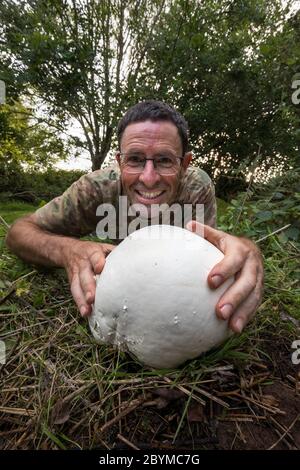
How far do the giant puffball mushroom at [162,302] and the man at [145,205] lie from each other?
6cm

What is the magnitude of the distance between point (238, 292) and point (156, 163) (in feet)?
3.33

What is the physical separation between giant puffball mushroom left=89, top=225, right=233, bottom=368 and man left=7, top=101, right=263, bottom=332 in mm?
56

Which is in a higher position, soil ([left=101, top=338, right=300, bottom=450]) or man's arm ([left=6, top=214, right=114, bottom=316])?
man's arm ([left=6, top=214, right=114, bottom=316])

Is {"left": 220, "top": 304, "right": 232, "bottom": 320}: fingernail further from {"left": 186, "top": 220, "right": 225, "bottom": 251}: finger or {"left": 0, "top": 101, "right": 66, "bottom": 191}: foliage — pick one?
{"left": 0, "top": 101, "right": 66, "bottom": 191}: foliage

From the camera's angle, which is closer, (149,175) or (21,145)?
(149,175)

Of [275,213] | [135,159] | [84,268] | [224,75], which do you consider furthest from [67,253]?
[224,75]

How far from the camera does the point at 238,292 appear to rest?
4.06 ft

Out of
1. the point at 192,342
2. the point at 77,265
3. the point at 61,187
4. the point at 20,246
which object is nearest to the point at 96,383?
the point at 192,342

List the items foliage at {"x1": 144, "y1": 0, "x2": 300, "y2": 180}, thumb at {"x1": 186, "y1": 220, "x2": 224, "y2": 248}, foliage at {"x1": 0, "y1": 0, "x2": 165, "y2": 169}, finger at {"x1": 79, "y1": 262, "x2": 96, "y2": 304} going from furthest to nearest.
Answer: foliage at {"x1": 144, "y1": 0, "x2": 300, "y2": 180} → foliage at {"x1": 0, "y1": 0, "x2": 165, "y2": 169} → thumb at {"x1": 186, "y1": 220, "x2": 224, "y2": 248} → finger at {"x1": 79, "y1": 262, "x2": 96, "y2": 304}

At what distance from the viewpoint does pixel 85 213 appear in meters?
2.42

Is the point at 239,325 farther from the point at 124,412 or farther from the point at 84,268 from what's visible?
the point at 84,268

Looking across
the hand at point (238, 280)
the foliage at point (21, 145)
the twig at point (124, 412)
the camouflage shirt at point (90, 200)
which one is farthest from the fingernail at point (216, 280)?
the foliage at point (21, 145)

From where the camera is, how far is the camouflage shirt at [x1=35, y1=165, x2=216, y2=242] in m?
2.34

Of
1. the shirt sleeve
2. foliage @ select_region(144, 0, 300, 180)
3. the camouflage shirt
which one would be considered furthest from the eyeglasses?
foliage @ select_region(144, 0, 300, 180)
